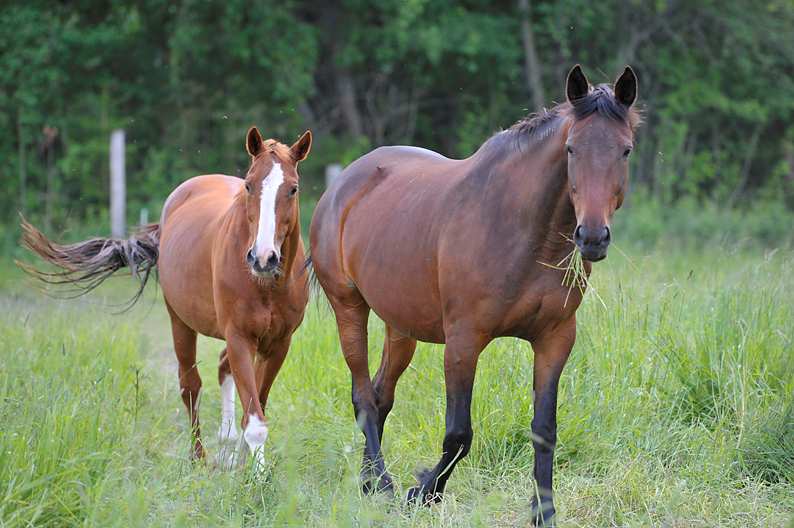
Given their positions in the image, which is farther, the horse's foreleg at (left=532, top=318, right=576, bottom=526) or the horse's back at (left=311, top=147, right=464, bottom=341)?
the horse's back at (left=311, top=147, right=464, bottom=341)

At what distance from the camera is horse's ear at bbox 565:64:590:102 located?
405 centimetres

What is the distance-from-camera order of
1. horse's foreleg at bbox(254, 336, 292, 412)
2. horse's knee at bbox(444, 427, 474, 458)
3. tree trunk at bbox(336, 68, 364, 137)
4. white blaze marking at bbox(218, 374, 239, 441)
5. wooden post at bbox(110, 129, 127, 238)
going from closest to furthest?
1. horse's knee at bbox(444, 427, 474, 458)
2. horse's foreleg at bbox(254, 336, 292, 412)
3. white blaze marking at bbox(218, 374, 239, 441)
4. wooden post at bbox(110, 129, 127, 238)
5. tree trunk at bbox(336, 68, 364, 137)

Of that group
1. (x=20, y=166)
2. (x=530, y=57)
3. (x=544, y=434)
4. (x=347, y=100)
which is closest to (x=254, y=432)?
(x=544, y=434)

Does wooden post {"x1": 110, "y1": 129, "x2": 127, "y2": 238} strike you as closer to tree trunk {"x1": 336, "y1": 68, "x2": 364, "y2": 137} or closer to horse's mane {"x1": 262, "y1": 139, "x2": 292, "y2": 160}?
tree trunk {"x1": 336, "y1": 68, "x2": 364, "y2": 137}

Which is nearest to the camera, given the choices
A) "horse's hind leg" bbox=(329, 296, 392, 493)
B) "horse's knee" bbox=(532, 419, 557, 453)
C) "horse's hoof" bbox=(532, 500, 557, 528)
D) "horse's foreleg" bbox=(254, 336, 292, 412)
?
"horse's hoof" bbox=(532, 500, 557, 528)

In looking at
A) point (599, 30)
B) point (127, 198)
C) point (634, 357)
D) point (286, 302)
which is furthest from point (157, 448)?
point (599, 30)

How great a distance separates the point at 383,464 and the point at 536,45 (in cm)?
1541

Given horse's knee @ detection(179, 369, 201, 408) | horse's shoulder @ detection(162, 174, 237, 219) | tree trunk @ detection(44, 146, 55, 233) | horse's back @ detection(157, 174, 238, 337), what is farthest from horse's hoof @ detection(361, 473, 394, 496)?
tree trunk @ detection(44, 146, 55, 233)

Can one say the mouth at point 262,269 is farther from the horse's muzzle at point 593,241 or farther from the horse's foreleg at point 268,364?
the horse's muzzle at point 593,241

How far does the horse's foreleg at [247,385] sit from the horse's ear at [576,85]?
2323 mm

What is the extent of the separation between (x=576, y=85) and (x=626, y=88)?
0.70ft

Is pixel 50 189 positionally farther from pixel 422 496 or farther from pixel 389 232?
pixel 422 496

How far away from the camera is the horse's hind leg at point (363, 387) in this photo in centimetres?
499

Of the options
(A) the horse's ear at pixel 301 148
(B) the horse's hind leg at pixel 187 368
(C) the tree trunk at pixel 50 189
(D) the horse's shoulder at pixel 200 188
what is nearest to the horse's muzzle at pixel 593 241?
(A) the horse's ear at pixel 301 148
